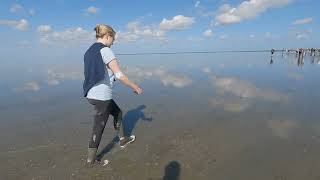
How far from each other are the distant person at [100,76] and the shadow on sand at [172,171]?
5.56ft

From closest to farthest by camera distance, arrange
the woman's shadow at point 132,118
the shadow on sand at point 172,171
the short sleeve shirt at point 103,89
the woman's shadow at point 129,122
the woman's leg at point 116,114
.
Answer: the shadow on sand at point 172,171
the short sleeve shirt at point 103,89
the woman's leg at point 116,114
the woman's shadow at point 129,122
the woman's shadow at point 132,118

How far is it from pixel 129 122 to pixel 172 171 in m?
4.04

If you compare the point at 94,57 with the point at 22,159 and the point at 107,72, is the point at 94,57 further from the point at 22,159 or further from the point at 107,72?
the point at 22,159

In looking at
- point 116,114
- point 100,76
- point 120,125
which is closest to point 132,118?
point 120,125

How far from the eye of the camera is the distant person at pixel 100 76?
608cm

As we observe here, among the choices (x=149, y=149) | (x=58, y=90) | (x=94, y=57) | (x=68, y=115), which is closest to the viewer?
(x=94, y=57)

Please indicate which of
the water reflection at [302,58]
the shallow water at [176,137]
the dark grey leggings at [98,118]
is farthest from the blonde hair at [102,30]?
the water reflection at [302,58]

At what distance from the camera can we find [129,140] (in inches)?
308

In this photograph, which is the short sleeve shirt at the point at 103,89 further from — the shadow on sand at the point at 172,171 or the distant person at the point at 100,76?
the shadow on sand at the point at 172,171

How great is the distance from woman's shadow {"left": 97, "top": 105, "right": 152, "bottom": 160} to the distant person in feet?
2.83

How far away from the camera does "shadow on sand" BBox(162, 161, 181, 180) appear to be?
19.0 ft

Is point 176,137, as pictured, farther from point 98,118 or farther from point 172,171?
point 98,118

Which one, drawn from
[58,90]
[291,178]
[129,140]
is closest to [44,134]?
[129,140]

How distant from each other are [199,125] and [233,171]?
348cm
